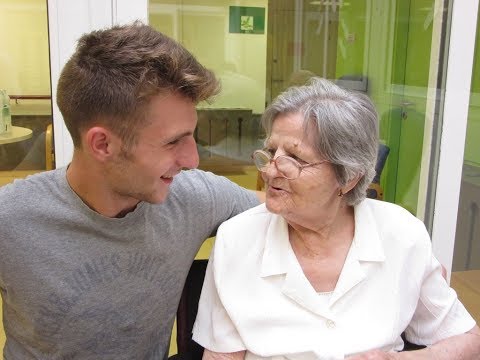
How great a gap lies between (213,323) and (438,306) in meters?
0.65

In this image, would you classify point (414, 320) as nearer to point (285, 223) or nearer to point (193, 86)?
point (285, 223)

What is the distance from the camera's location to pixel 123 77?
49.2 inches

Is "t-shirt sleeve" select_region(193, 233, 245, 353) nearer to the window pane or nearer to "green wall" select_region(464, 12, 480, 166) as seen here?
the window pane

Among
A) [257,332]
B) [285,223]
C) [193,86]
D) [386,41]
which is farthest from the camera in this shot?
[386,41]

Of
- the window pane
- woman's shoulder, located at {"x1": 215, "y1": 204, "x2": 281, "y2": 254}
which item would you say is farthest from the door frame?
woman's shoulder, located at {"x1": 215, "y1": 204, "x2": 281, "y2": 254}

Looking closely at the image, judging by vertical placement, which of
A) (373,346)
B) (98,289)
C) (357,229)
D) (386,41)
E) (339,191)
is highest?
(386,41)

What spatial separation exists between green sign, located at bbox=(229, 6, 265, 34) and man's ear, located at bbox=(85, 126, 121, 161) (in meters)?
1.77

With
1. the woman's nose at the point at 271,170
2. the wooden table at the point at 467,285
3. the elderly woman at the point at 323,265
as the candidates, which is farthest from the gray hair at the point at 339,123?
the wooden table at the point at 467,285

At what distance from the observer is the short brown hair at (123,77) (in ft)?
4.11

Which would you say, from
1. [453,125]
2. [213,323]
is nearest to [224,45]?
[453,125]

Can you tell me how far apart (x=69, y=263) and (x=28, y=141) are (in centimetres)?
190

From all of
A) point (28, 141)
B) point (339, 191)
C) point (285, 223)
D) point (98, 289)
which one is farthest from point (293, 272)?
point (28, 141)

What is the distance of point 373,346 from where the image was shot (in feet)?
4.68

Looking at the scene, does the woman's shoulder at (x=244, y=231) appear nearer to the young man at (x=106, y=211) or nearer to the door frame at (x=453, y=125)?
the young man at (x=106, y=211)
